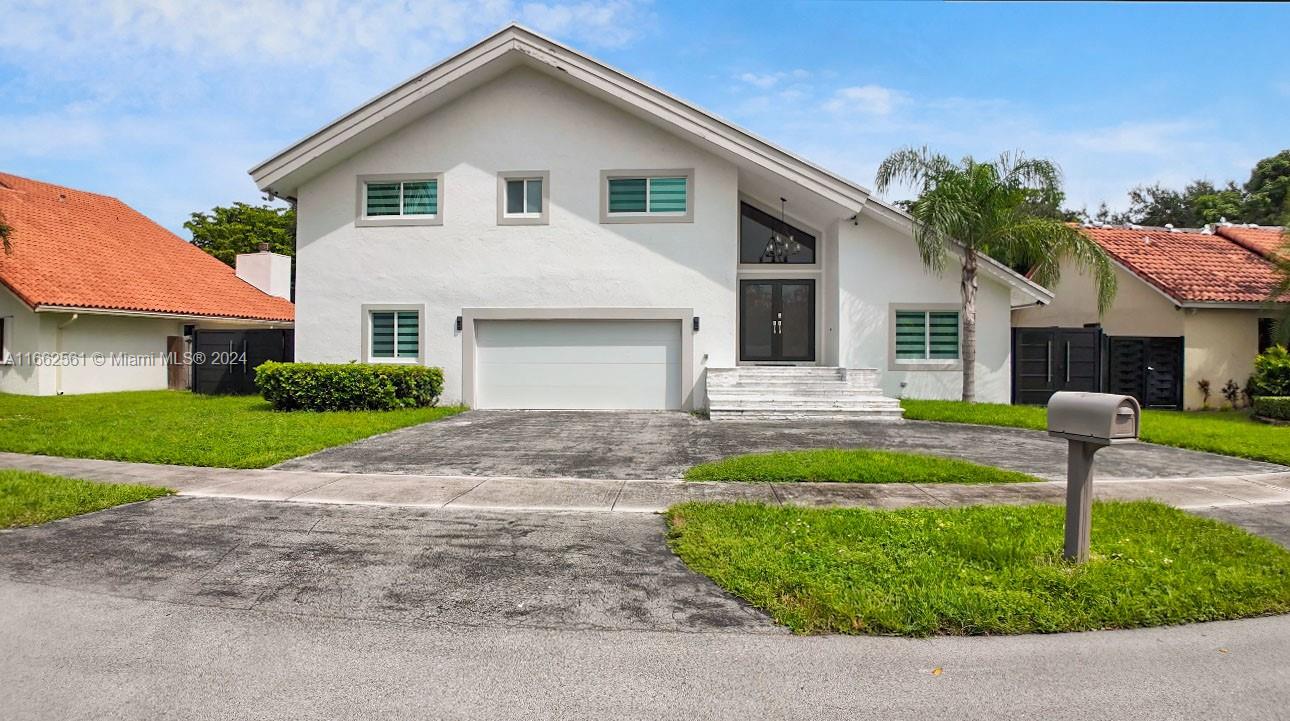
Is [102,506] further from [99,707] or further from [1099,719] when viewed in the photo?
[1099,719]

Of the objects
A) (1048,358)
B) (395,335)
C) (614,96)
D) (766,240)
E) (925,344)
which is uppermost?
(614,96)

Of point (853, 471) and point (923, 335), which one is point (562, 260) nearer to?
point (923, 335)

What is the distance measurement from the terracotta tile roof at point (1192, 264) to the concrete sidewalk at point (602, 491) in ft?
38.7

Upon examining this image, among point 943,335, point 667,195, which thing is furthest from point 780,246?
point 943,335

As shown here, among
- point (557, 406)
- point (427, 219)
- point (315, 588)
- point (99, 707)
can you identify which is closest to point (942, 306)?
point (557, 406)

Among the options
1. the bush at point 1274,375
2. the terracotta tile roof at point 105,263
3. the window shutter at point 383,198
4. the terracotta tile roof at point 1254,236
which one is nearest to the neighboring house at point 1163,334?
the terracotta tile roof at point 1254,236

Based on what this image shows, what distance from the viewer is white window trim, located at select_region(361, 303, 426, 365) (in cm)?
1695

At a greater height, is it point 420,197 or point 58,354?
point 420,197

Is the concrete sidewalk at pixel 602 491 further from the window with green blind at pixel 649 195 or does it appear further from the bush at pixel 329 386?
the window with green blind at pixel 649 195

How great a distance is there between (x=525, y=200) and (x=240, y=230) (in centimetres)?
3045

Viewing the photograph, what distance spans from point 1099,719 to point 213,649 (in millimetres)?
4395

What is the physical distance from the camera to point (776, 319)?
18031 millimetres

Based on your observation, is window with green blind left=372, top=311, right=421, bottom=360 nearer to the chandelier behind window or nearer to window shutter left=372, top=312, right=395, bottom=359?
window shutter left=372, top=312, right=395, bottom=359

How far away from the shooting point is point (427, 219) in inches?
667
